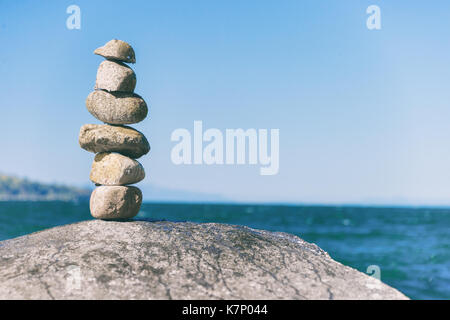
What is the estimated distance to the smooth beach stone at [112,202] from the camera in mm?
10023

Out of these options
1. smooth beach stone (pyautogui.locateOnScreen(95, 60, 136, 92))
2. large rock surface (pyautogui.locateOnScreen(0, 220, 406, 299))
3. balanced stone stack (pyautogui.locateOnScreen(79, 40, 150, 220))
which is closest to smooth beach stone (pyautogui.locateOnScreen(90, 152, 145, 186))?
balanced stone stack (pyautogui.locateOnScreen(79, 40, 150, 220))

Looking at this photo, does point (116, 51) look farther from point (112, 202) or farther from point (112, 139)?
point (112, 202)

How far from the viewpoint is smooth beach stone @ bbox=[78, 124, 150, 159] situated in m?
10.1

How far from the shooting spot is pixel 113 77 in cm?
1033

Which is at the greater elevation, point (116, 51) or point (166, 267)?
point (116, 51)

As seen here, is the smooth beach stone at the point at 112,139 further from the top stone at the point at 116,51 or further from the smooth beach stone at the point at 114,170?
the top stone at the point at 116,51

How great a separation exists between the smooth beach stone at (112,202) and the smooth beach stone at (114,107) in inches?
62.9

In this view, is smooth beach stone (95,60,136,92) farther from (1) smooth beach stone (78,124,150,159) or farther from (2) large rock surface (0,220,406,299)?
(2) large rock surface (0,220,406,299)

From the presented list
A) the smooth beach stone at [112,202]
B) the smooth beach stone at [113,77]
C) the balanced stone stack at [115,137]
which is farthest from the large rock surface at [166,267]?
the smooth beach stone at [113,77]

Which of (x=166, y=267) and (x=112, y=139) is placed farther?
(x=112, y=139)

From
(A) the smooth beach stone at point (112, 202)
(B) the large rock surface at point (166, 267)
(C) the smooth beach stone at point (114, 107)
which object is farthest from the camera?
(C) the smooth beach stone at point (114, 107)

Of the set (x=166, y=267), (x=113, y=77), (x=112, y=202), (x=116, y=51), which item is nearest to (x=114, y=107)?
(x=113, y=77)

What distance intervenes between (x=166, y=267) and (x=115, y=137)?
3.41 metres
